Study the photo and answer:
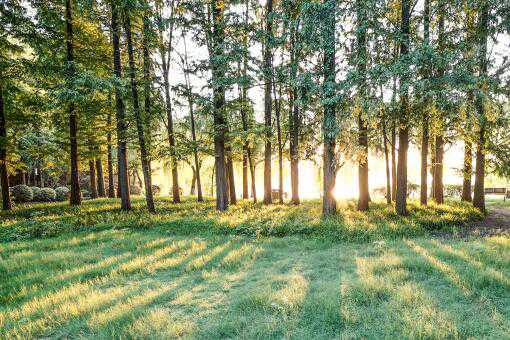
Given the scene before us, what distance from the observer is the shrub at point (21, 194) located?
23.1m

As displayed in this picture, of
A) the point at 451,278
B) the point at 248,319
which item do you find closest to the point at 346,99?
the point at 451,278

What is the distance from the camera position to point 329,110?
39.9 ft

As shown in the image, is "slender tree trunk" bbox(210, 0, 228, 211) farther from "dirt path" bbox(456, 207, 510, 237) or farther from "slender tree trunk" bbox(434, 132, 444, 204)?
"slender tree trunk" bbox(434, 132, 444, 204)

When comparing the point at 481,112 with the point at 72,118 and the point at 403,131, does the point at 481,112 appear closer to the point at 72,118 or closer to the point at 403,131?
the point at 403,131

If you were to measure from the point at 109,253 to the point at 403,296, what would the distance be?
25.9 ft

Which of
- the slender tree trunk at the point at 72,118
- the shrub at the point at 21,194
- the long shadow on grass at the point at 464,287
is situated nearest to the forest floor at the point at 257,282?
the long shadow on grass at the point at 464,287

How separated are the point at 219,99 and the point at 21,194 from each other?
1884cm

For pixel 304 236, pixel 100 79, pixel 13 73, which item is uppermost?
pixel 13 73

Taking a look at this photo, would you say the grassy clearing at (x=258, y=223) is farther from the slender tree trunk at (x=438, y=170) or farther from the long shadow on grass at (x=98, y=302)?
the long shadow on grass at (x=98, y=302)

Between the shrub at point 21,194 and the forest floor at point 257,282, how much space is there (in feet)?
47.6

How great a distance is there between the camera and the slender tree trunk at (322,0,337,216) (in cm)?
1098

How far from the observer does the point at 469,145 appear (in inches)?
657

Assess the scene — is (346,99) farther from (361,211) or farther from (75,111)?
(75,111)

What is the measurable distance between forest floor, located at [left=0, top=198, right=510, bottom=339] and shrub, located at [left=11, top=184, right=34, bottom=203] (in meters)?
14.5
